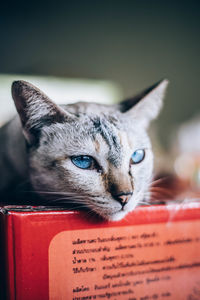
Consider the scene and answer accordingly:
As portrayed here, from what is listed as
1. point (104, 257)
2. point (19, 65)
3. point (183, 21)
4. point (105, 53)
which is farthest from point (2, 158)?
point (183, 21)

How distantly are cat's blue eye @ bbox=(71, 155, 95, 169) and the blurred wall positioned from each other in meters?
1.38

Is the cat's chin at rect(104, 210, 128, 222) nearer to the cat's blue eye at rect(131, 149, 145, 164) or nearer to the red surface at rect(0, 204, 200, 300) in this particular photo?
the red surface at rect(0, 204, 200, 300)

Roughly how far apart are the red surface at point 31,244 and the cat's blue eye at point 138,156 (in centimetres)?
24

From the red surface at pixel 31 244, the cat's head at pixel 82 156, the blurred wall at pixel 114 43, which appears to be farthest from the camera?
the blurred wall at pixel 114 43

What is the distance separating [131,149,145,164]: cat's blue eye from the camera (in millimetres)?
839

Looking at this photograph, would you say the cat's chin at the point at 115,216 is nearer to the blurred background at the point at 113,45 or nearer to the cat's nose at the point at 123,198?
the cat's nose at the point at 123,198

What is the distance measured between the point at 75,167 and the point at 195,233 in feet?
1.27

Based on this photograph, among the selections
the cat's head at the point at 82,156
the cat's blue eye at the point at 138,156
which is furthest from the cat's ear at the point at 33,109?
the cat's blue eye at the point at 138,156

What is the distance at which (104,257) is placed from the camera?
2.27ft

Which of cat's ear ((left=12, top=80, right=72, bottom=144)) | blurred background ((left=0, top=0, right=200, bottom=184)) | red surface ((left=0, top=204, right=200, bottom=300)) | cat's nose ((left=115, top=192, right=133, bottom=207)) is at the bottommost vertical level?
red surface ((left=0, top=204, right=200, bottom=300))

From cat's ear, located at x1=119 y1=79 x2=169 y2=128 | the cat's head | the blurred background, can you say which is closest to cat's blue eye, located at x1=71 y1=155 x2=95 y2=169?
the cat's head

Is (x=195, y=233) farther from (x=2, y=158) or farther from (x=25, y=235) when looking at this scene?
(x=2, y=158)

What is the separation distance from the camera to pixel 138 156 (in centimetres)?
86

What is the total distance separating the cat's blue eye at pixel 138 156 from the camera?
2.75ft
